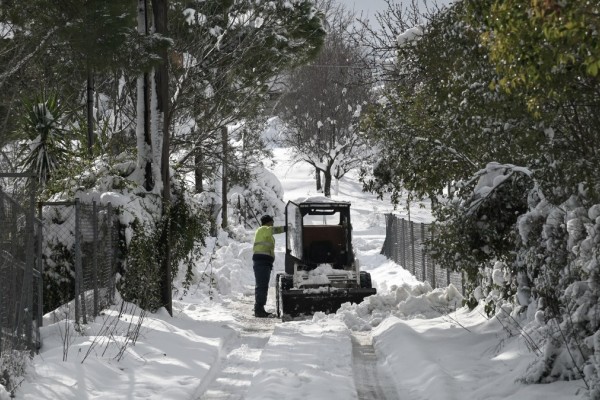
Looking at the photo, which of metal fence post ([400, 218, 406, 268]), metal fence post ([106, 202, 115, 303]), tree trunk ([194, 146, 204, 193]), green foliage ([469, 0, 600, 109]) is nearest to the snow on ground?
metal fence post ([106, 202, 115, 303])

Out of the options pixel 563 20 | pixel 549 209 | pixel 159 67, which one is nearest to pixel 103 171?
pixel 159 67

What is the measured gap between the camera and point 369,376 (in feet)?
33.9

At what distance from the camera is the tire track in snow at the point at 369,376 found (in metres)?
9.29

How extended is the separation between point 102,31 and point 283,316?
6485 mm

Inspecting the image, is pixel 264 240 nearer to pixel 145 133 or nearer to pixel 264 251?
pixel 264 251

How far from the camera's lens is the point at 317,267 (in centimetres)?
1870

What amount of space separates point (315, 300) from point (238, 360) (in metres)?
5.46

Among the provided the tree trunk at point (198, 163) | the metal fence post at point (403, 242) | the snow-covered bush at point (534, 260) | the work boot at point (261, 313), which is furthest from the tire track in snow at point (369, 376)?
the tree trunk at point (198, 163)

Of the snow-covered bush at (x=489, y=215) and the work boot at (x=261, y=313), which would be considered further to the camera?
the work boot at (x=261, y=313)

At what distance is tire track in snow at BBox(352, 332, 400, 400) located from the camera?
9.29 metres

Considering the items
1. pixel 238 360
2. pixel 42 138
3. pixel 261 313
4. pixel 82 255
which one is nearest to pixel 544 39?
pixel 238 360

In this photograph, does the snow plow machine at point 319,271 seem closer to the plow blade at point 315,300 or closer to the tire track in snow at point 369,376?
the plow blade at point 315,300

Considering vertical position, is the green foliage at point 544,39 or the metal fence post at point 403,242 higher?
the green foliage at point 544,39

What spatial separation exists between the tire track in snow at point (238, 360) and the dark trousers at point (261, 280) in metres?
0.33
